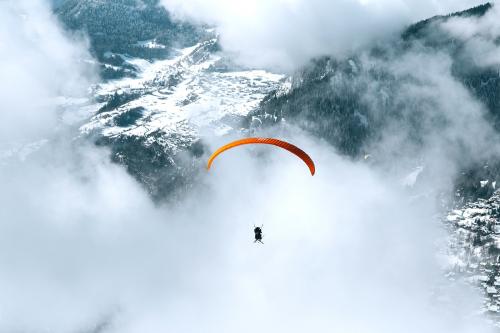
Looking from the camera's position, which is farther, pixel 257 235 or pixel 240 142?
pixel 257 235

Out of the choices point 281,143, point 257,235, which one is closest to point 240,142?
point 281,143

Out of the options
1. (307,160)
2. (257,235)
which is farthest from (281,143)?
(257,235)

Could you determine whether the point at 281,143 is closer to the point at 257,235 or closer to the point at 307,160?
the point at 307,160

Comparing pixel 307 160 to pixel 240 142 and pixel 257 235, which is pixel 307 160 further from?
pixel 257 235

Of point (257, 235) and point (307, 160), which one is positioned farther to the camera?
point (257, 235)

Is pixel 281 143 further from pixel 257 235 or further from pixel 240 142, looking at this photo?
pixel 257 235
